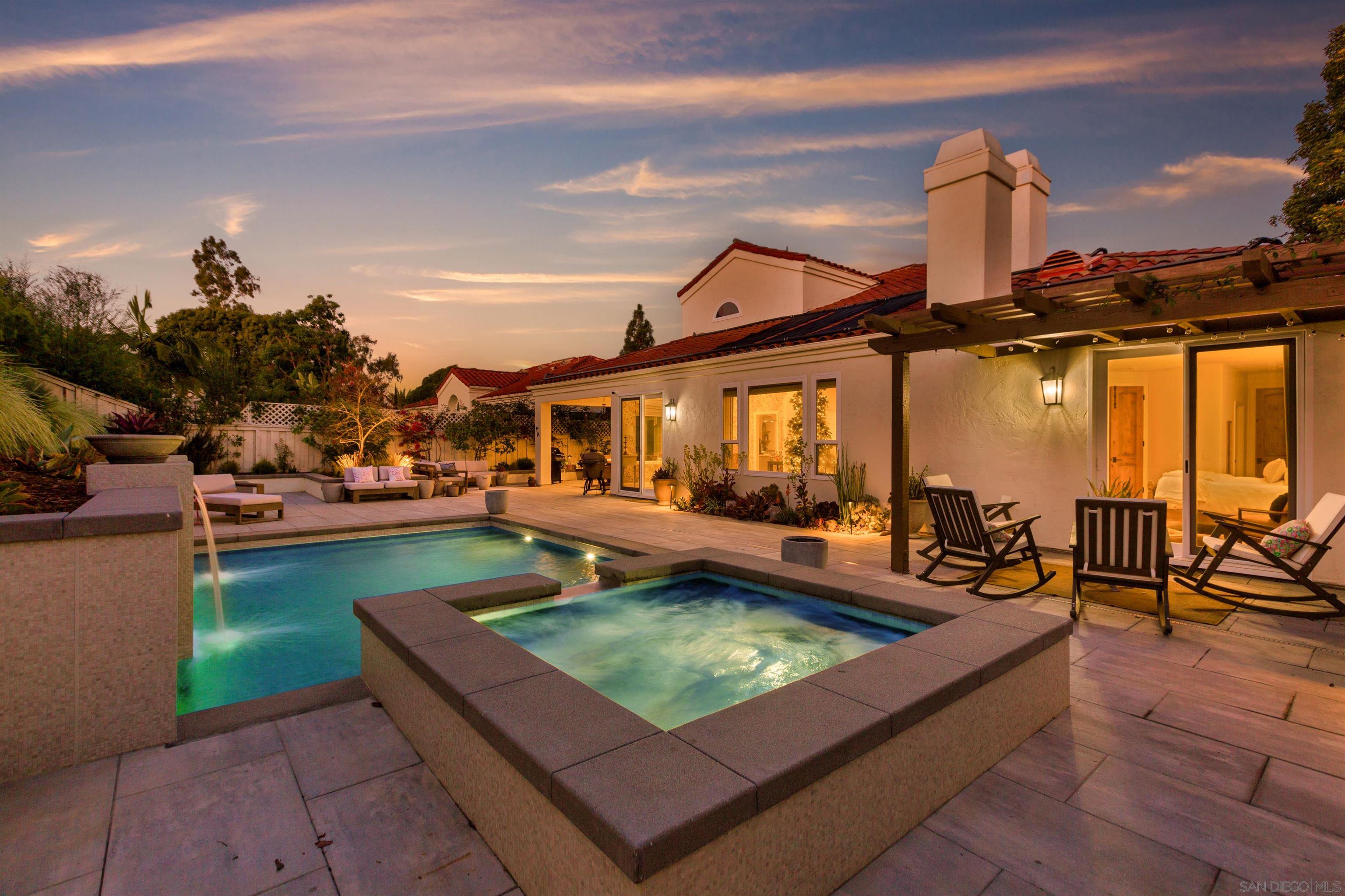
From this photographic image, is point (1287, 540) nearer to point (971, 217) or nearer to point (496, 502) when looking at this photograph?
point (971, 217)

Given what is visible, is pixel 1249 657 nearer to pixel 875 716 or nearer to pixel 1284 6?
pixel 875 716

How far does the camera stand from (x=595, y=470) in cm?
1365

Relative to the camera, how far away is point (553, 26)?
7.94 m

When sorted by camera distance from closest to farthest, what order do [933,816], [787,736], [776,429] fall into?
[787,736], [933,816], [776,429]

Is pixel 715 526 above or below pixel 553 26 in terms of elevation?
below

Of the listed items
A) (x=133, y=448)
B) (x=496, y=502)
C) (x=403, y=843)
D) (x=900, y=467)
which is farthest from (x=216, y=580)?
(x=900, y=467)

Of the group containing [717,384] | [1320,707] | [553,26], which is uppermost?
[553,26]

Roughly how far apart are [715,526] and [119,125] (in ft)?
43.5

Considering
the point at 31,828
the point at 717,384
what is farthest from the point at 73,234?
the point at 31,828

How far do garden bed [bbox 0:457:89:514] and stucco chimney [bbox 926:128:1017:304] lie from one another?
8.65 metres

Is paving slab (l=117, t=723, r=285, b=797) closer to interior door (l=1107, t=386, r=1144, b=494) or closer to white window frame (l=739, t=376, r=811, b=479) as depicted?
white window frame (l=739, t=376, r=811, b=479)

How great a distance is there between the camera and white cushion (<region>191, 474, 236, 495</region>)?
31.0 ft

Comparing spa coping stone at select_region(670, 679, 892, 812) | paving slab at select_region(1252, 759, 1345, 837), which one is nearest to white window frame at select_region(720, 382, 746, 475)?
paving slab at select_region(1252, 759, 1345, 837)

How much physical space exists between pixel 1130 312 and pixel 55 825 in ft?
22.4
